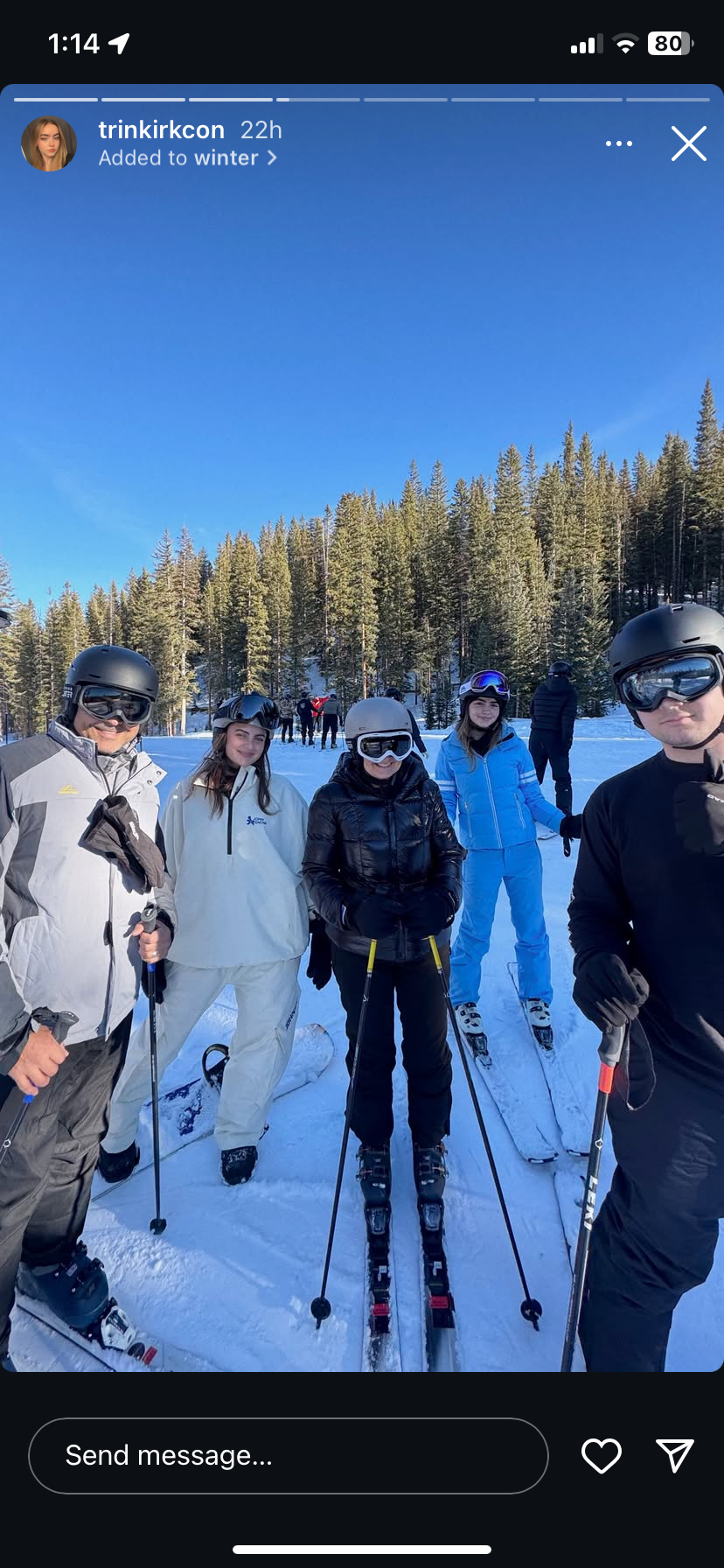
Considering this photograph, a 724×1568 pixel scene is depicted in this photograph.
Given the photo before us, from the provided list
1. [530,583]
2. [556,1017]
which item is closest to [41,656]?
[530,583]

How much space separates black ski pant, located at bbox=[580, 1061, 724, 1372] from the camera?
4.90 ft

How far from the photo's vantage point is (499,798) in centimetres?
397

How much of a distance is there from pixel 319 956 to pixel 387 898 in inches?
28.7

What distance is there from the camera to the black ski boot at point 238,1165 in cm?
277

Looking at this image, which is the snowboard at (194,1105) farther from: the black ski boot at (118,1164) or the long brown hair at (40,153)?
the long brown hair at (40,153)

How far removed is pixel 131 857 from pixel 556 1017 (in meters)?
3.33

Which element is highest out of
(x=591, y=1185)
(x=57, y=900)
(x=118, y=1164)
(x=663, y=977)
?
(x=57, y=900)

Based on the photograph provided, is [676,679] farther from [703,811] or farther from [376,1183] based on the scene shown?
[376,1183]

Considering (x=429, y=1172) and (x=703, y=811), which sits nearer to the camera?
(x=703, y=811)
